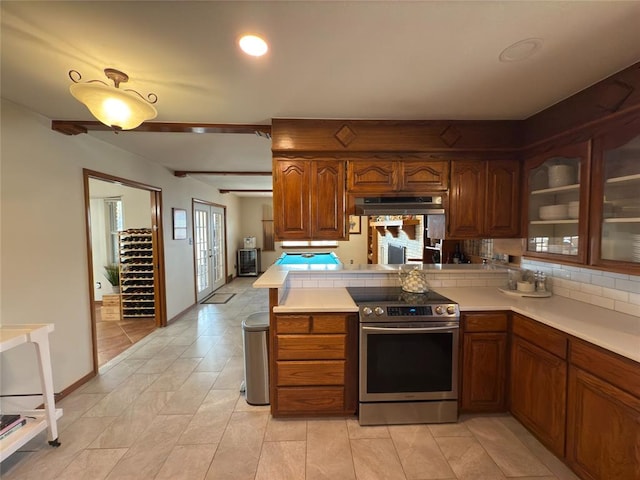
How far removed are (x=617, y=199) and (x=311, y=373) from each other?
232cm

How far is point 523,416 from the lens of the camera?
201cm

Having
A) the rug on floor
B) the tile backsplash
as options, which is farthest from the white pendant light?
the rug on floor

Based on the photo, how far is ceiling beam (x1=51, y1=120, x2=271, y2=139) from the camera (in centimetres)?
239

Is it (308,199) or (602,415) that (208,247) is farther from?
(602,415)

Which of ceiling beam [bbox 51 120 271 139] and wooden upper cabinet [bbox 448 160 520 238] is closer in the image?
ceiling beam [bbox 51 120 271 139]

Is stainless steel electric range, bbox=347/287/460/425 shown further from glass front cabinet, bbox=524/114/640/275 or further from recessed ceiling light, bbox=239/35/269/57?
recessed ceiling light, bbox=239/35/269/57

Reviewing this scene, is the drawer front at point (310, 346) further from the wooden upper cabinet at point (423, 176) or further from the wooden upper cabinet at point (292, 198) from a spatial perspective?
the wooden upper cabinet at point (423, 176)

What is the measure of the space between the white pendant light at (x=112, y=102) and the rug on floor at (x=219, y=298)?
4.54 metres

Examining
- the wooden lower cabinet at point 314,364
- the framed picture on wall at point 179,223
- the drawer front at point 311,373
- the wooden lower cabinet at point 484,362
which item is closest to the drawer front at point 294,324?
the wooden lower cabinet at point 314,364

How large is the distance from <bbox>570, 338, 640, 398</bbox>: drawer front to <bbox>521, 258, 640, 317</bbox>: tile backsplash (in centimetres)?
65

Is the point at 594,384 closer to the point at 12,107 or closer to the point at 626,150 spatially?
the point at 626,150

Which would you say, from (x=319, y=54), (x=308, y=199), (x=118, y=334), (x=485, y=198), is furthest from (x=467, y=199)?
(x=118, y=334)

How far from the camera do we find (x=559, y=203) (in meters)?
2.18

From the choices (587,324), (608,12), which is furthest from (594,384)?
(608,12)
